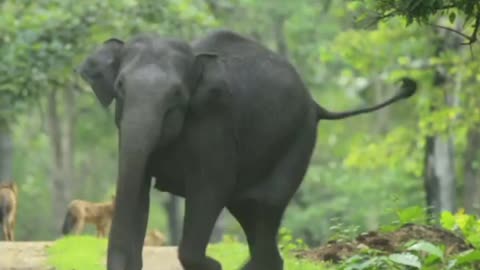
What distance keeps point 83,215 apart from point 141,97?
28.1 ft

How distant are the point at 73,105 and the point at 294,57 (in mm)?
7229

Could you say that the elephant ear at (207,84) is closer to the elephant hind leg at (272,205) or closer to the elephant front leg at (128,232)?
the elephant front leg at (128,232)

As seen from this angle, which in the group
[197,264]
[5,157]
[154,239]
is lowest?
[154,239]

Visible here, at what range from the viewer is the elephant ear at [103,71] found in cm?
843

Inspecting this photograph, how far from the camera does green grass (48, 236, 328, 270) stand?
11.4 metres

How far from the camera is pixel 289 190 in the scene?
9.55 metres

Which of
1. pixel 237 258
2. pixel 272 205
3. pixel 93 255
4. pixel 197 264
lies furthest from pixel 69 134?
pixel 197 264

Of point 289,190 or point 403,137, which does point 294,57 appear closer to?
point 403,137

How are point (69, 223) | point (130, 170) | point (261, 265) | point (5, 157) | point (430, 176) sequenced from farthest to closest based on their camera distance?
point (430, 176), point (5, 157), point (69, 223), point (261, 265), point (130, 170)

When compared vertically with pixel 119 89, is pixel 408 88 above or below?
below

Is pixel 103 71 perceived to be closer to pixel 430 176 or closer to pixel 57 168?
pixel 430 176

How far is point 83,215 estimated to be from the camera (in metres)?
16.3

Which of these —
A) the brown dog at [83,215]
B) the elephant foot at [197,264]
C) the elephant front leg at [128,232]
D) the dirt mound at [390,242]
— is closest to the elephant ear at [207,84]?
the elephant front leg at [128,232]

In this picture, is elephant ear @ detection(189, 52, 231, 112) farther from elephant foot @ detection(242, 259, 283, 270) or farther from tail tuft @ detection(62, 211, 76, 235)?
tail tuft @ detection(62, 211, 76, 235)
